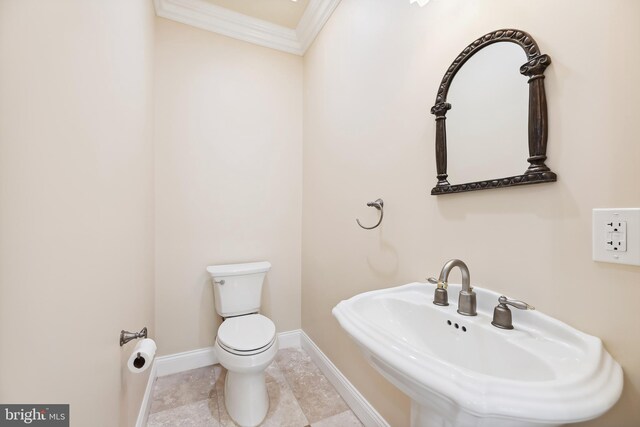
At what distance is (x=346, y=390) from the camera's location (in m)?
1.58

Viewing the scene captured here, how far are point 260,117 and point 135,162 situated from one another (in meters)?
1.10

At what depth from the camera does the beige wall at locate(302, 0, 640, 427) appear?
2.01ft

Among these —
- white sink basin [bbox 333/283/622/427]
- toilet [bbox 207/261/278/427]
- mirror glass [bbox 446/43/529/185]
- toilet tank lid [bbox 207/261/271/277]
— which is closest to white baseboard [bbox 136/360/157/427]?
toilet [bbox 207/261/278/427]

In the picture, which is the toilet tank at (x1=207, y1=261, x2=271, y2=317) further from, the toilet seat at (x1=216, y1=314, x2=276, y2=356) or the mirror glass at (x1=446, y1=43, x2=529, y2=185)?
the mirror glass at (x1=446, y1=43, x2=529, y2=185)

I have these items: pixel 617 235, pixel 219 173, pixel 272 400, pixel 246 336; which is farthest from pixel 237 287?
pixel 617 235

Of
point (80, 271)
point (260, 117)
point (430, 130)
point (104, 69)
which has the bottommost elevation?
point (80, 271)

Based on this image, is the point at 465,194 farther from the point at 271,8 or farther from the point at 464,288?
the point at 271,8

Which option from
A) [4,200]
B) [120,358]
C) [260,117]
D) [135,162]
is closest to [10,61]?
[4,200]

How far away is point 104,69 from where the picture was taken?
0.87 m

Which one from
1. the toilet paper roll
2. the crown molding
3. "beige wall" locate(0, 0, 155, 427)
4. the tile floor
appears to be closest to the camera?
"beige wall" locate(0, 0, 155, 427)

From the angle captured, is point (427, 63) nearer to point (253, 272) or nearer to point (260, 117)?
point (260, 117)

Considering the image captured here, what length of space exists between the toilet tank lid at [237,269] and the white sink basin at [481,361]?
1.15 metres

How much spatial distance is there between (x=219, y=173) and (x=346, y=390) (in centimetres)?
172

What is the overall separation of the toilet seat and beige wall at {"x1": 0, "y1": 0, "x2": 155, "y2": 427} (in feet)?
1.49
